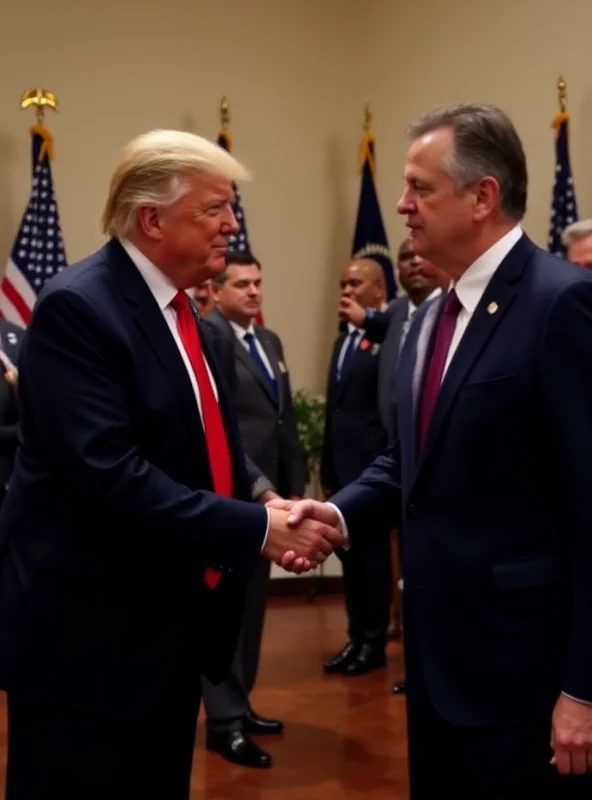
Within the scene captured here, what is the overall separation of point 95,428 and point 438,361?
0.62 meters

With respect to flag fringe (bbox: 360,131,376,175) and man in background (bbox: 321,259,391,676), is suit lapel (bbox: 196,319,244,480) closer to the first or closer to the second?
man in background (bbox: 321,259,391,676)

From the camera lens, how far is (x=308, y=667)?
550 centimetres

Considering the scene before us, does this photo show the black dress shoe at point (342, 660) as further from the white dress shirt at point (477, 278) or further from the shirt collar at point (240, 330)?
the white dress shirt at point (477, 278)

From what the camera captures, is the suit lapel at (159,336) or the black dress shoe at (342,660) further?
the black dress shoe at (342,660)

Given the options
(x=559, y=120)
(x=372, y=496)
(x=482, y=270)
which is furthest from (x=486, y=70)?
(x=482, y=270)

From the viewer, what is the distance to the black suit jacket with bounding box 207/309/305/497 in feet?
15.4

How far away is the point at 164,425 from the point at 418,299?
3206 millimetres

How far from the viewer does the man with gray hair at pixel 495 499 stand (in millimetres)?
1912

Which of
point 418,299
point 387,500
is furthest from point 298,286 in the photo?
point 387,500

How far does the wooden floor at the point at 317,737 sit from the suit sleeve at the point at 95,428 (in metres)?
1.89

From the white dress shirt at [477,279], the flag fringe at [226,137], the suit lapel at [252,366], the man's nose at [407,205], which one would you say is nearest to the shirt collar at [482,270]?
the white dress shirt at [477,279]

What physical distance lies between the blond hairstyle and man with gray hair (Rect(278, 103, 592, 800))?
42cm

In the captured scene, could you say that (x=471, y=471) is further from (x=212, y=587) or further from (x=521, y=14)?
(x=521, y=14)

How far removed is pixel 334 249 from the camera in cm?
820
